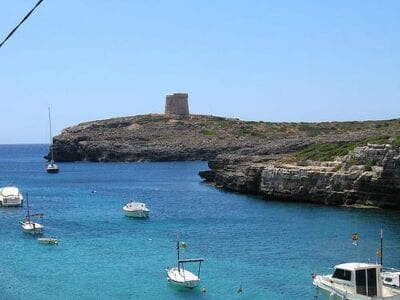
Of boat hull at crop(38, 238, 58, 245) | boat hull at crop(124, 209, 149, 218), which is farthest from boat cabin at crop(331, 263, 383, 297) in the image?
boat hull at crop(124, 209, 149, 218)

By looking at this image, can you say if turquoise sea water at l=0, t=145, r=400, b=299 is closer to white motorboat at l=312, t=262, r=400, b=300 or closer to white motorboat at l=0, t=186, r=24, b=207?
white motorboat at l=0, t=186, r=24, b=207

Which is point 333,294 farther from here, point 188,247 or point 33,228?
point 33,228

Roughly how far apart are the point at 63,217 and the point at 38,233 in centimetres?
→ 1392

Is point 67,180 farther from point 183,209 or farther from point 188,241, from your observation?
point 188,241

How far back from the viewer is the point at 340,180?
80812mm

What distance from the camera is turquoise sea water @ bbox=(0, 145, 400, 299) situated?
133ft

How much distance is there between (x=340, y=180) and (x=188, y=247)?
3373cm

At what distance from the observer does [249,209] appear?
80.8 meters

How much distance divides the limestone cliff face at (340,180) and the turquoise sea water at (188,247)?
273 cm

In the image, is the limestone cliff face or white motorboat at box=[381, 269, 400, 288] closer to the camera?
white motorboat at box=[381, 269, 400, 288]

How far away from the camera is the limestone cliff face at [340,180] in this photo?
75250 millimetres

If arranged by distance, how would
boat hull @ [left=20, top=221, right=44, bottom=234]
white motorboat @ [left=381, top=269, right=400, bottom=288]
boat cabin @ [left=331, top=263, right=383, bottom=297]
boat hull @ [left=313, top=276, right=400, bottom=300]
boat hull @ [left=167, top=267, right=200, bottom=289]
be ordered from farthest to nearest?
boat hull @ [left=20, top=221, right=44, bottom=234]
boat hull @ [left=167, top=267, right=200, bottom=289]
white motorboat @ [left=381, top=269, right=400, bottom=288]
boat cabin @ [left=331, top=263, right=383, bottom=297]
boat hull @ [left=313, top=276, right=400, bottom=300]

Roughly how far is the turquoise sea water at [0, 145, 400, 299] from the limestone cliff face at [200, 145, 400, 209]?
2.73m

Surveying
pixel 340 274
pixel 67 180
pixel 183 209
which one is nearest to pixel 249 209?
pixel 183 209
